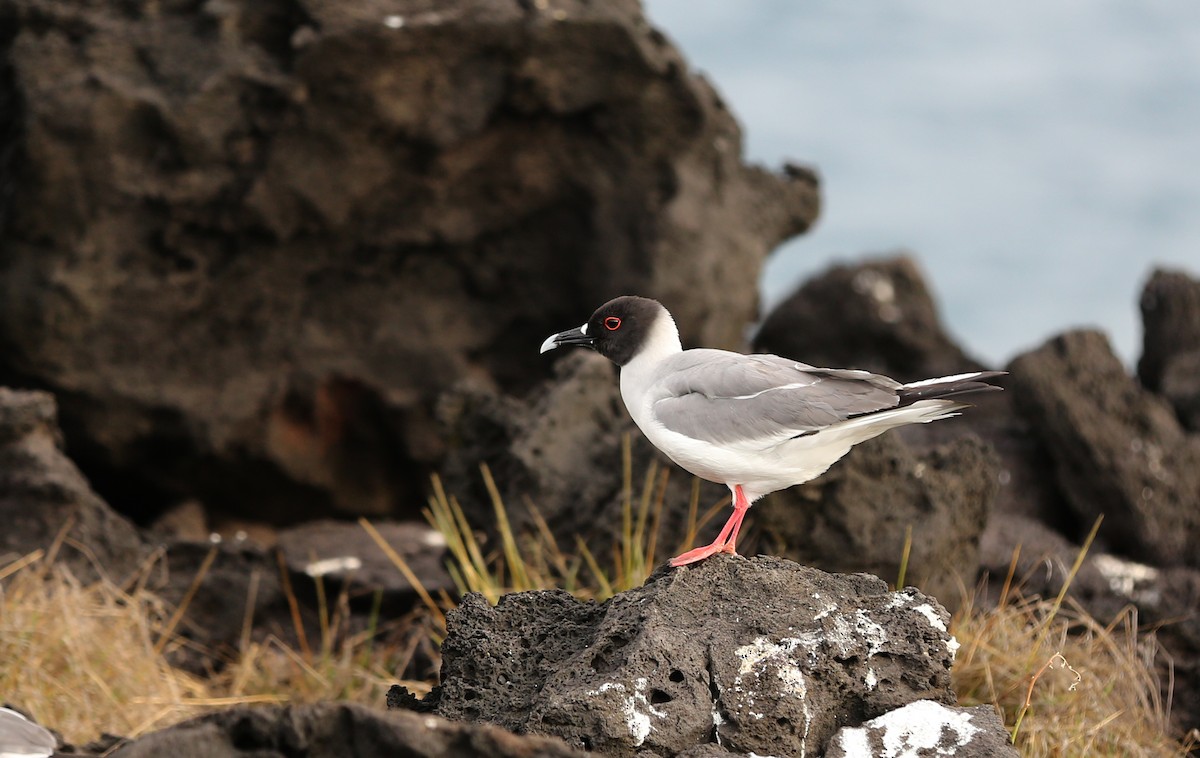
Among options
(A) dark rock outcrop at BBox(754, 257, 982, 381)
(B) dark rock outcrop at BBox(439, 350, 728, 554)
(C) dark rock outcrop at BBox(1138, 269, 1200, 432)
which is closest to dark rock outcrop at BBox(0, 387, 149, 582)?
(B) dark rock outcrop at BBox(439, 350, 728, 554)

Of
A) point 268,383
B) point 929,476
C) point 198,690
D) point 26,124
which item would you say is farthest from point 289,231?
point 929,476

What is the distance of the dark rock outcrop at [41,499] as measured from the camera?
812 cm

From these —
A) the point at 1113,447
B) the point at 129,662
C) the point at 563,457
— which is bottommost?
the point at 129,662

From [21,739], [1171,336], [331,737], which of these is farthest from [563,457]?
[1171,336]

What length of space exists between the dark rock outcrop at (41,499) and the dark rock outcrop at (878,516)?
398 centimetres

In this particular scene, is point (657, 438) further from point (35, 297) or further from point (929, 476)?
point (35, 297)

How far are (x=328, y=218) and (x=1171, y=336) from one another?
20.7ft

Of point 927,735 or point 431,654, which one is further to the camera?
point 431,654

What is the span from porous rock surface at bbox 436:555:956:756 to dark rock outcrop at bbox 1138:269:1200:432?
6759 mm

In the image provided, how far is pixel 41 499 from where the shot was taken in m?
8.20

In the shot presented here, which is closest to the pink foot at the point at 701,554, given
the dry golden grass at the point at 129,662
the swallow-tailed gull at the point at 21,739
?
the swallow-tailed gull at the point at 21,739

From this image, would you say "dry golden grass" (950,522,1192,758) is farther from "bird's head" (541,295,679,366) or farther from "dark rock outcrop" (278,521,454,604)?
"dark rock outcrop" (278,521,454,604)

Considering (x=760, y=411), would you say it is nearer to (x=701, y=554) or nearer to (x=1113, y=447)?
(x=701, y=554)

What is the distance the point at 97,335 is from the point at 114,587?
89.6 inches
